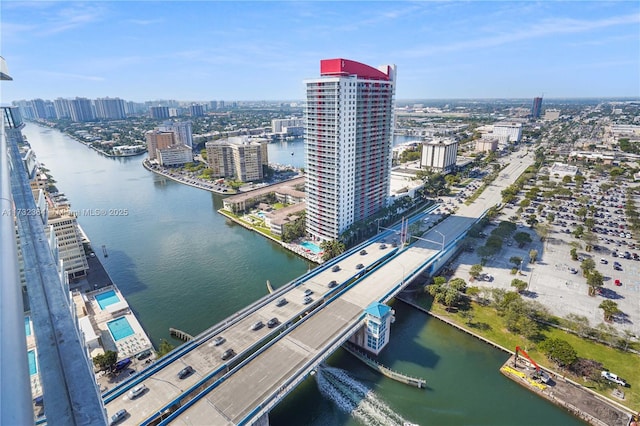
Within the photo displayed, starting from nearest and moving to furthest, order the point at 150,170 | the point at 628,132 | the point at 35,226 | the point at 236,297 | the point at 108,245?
the point at 35,226 → the point at 236,297 → the point at 108,245 → the point at 150,170 → the point at 628,132

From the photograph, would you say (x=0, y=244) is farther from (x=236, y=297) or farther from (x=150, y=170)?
(x=150, y=170)

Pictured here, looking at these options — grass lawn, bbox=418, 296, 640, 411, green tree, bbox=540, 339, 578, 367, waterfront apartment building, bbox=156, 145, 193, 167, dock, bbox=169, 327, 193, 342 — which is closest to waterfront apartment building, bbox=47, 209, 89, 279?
dock, bbox=169, 327, 193, 342

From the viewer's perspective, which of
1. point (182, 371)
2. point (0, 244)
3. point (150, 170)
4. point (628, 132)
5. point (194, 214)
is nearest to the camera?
point (0, 244)

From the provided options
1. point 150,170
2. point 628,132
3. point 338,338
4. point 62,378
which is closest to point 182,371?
point 338,338

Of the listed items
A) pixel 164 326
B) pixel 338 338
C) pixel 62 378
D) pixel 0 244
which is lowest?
pixel 164 326

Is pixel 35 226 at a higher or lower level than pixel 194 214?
higher
